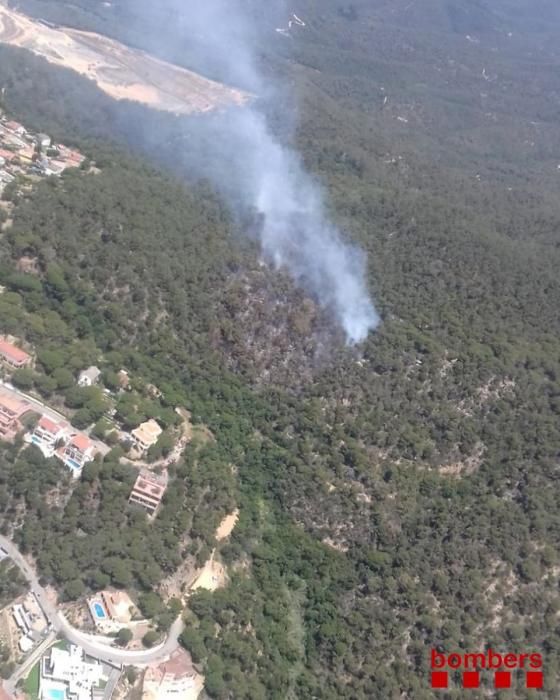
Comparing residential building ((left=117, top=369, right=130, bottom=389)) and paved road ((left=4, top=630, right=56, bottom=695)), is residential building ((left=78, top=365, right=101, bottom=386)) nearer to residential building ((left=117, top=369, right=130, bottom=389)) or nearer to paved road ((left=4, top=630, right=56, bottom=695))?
residential building ((left=117, top=369, right=130, bottom=389))

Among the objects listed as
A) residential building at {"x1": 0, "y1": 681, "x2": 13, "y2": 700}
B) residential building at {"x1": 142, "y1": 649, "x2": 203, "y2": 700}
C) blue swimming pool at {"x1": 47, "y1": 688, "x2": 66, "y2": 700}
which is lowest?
residential building at {"x1": 142, "y1": 649, "x2": 203, "y2": 700}

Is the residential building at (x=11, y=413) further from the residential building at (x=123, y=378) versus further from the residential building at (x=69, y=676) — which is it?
the residential building at (x=69, y=676)

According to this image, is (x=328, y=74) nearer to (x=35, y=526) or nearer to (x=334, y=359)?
(x=334, y=359)

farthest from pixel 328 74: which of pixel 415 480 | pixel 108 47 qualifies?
pixel 415 480

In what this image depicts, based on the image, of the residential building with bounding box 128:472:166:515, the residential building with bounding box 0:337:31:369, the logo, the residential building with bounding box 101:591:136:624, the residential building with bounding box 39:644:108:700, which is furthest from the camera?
the residential building with bounding box 0:337:31:369

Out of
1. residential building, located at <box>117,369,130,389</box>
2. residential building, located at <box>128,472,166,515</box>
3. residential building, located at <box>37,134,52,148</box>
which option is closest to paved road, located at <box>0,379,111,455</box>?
residential building, located at <box>128,472,166,515</box>

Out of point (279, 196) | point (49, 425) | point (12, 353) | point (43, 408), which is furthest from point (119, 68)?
point (49, 425)
